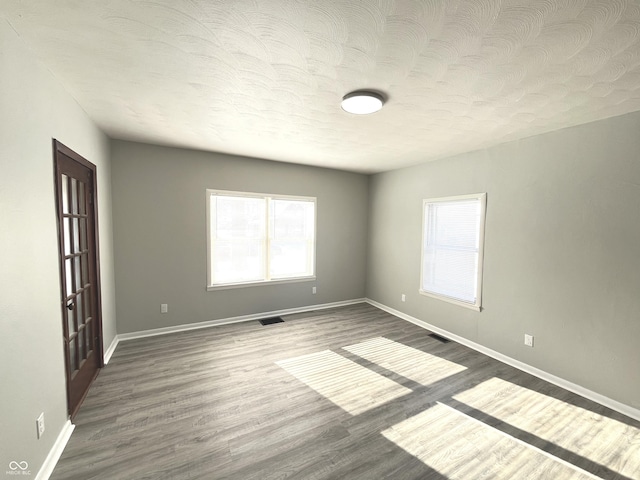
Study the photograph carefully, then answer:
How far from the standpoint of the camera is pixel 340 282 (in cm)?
526

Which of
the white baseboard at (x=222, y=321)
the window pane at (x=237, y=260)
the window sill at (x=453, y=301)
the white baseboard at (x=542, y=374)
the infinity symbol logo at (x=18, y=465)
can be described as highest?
the window pane at (x=237, y=260)

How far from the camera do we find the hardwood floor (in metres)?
1.76

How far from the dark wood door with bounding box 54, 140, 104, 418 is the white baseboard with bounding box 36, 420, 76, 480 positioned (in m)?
0.14

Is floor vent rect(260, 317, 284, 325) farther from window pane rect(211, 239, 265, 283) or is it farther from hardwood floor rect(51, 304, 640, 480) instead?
hardwood floor rect(51, 304, 640, 480)

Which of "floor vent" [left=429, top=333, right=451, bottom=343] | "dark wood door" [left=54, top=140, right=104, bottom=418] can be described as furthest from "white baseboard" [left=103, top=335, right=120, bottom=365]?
"floor vent" [left=429, top=333, right=451, bottom=343]

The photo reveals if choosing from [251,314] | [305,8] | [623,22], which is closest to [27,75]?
[305,8]

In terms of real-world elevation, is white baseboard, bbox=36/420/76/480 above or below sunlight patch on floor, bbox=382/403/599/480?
above

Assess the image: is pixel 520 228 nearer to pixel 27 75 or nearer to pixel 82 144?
pixel 27 75

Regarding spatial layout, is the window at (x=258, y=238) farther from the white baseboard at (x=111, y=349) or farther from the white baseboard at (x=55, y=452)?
the white baseboard at (x=55, y=452)

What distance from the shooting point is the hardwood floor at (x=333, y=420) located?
1760 mm

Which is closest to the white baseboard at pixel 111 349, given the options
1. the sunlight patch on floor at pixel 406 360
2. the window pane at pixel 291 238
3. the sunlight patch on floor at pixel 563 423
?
the window pane at pixel 291 238

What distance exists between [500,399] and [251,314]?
343 cm

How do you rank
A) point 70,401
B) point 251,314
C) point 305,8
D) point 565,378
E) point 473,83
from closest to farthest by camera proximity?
point 305,8 < point 473,83 < point 70,401 < point 565,378 < point 251,314

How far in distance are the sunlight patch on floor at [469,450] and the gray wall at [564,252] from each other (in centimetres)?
126
